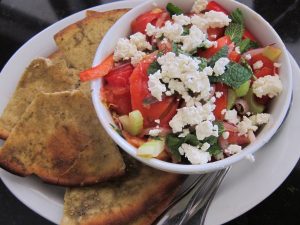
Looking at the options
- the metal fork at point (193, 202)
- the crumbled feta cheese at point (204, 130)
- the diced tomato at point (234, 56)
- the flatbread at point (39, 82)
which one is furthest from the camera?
the flatbread at point (39, 82)

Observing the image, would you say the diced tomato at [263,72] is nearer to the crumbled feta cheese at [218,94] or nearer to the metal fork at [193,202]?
the crumbled feta cheese at [218,94]

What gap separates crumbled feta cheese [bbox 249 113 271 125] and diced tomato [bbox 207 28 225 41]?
26 centimetres

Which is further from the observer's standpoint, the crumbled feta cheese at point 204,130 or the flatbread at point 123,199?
the flatbread at point 123,199

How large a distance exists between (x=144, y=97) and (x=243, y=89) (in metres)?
0.28

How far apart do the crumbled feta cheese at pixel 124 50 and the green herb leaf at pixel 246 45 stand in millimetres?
309

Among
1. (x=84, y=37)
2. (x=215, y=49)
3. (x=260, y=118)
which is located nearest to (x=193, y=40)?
(x=215, y=49)

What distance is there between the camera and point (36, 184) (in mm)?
1438

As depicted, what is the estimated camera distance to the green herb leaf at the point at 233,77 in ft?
4.08

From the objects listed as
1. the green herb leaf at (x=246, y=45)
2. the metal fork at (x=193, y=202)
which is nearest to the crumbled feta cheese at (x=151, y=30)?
the green herb leaf at (x=246, y=45)

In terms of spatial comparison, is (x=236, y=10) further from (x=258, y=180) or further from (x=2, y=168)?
(x=2, y=168)

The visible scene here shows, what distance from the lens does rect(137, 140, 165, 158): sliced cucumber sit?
1.21 m

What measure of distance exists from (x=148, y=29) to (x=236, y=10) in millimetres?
274

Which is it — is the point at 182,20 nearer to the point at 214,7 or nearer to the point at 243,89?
the point at 214,7

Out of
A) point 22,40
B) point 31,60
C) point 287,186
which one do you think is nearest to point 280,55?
point 287,186
